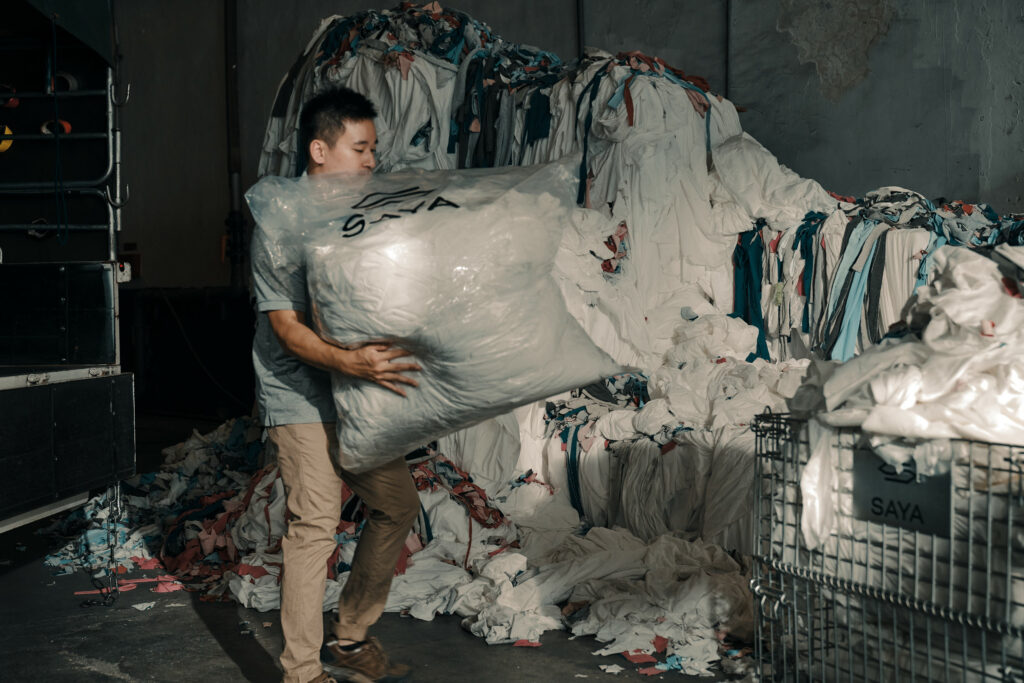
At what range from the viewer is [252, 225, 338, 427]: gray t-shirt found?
7.30ft

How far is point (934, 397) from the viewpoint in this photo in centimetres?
157

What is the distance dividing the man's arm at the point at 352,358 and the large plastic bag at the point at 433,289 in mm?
25

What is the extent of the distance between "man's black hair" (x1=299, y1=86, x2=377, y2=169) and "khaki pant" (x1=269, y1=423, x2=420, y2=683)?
2.41 feet

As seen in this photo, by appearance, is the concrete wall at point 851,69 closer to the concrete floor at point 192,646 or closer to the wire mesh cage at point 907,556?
the concrete floor at point 192,646

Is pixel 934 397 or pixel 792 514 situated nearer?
pixel 934 397

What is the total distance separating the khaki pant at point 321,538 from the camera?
7.39 ft

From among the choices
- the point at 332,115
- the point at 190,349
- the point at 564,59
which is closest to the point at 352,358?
the point at 332,115

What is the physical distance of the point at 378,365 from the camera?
2.08 m

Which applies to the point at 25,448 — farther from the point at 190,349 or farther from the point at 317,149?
the point at 190,349

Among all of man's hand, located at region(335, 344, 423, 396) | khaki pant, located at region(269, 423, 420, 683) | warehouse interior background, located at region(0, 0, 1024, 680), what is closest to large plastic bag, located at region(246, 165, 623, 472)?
man's hand, located at region(335, 344, 423, 396)

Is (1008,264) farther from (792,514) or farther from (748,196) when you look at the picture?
(748,196)

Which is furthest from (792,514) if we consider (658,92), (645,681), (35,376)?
(658,92)

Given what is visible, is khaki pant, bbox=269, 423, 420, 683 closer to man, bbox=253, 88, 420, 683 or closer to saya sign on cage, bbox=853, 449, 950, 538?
man, bbox=253, 88, 420, 683

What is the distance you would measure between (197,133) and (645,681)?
838 cm
